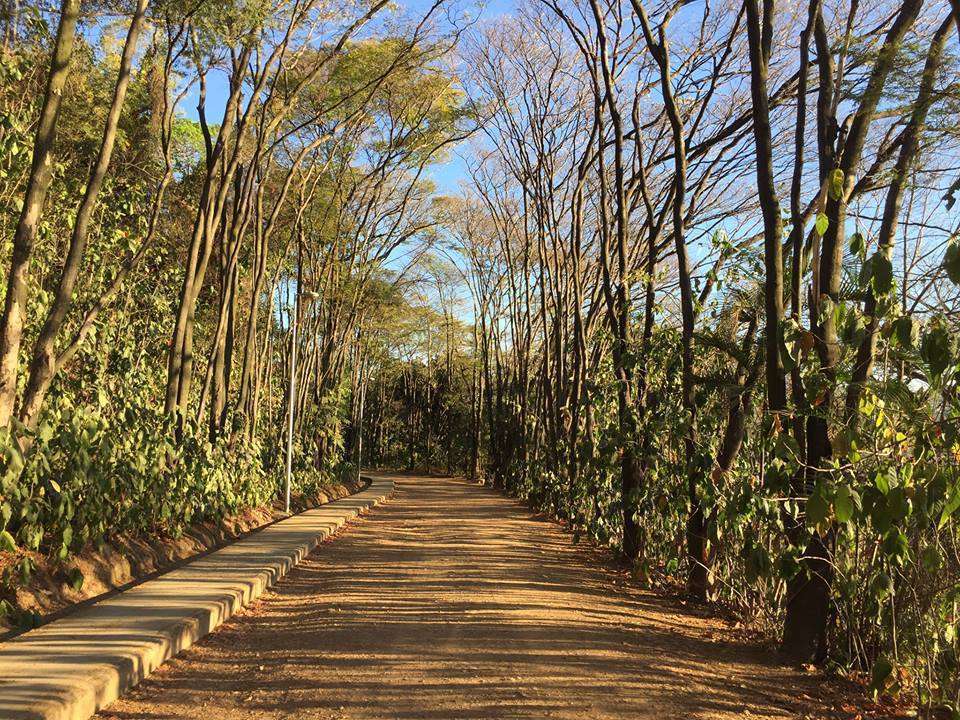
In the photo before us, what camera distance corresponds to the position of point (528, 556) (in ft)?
33.7

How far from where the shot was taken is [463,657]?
5066 millimetres

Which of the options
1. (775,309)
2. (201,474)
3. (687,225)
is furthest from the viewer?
(687,225)

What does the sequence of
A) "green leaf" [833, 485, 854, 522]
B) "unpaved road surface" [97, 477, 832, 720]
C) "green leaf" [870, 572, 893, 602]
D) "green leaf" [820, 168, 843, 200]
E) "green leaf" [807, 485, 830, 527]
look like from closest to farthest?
"green leaf" [833, 485, 854, 522]
"green leaf" [807, 485, 830, 527]
"unpaved road surface" [97, 477, 832, 720]
"green leaf" [870, 572, 893, 602]
"green leaf" [820, 168, 843, 200]

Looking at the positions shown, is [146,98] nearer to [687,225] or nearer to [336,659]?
[687,225]

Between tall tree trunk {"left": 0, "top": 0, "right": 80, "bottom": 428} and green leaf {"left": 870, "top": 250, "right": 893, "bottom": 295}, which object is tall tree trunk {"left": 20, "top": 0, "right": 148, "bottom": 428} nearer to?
tall tree trunk {"left": 0, "top": 0, "right": 80, "bottom": 428}

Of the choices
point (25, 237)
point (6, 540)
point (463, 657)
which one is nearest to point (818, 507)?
point (463, 657)

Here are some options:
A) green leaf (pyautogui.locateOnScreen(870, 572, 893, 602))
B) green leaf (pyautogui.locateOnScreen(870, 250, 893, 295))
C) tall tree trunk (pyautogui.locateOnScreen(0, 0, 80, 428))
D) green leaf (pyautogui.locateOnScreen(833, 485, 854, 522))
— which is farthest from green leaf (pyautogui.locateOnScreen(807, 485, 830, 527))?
tall tree trunk (pyautogui.locateOnScreen(0, 0, 80, 428))

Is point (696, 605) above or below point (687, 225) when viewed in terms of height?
below

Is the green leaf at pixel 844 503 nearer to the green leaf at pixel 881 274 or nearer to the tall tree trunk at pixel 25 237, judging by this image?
the green leaf at pixel 881 274

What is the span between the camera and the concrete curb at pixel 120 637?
3895 mm

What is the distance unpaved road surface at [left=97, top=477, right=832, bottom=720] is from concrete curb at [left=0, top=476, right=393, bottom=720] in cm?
13

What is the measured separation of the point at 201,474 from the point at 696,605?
19.9 ft

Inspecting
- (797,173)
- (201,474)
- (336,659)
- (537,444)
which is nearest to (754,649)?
(336,659)

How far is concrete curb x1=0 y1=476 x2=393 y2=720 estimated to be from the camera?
389 cm
